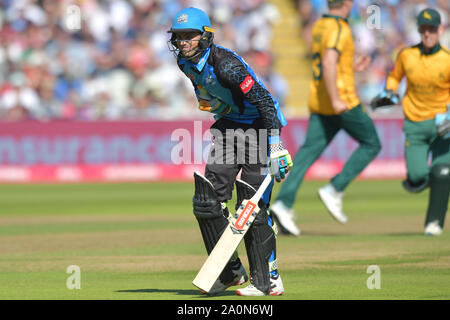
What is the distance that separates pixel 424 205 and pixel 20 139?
29.1 ft

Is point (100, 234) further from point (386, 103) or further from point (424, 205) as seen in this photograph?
point (424, 205)

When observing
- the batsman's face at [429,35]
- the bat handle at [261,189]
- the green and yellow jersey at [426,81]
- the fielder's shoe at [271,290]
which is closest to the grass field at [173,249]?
the fielder's shoe at [271,290]

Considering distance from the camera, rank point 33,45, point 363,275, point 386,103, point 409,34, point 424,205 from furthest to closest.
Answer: point 409,34 < point 33,45 < point 424,205 < point 386,103 < point 363,275

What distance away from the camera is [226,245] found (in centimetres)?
660

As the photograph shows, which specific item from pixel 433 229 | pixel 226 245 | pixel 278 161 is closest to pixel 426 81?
pixel 433 229

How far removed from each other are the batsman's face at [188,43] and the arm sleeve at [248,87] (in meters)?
0.23

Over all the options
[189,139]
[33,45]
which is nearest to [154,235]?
[189,139]

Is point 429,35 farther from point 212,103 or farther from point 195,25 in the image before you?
point 195,25

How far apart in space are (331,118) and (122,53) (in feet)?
37.6

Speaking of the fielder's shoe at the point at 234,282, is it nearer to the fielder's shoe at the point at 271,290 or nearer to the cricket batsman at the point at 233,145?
the cricket batsman at the point at 233,145

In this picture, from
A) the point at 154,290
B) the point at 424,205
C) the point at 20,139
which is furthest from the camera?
the point at 20,139

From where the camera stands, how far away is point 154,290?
6938mm

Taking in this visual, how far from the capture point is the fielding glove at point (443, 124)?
10.1 m

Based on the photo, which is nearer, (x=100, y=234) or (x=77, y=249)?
(x=77, y=249)
